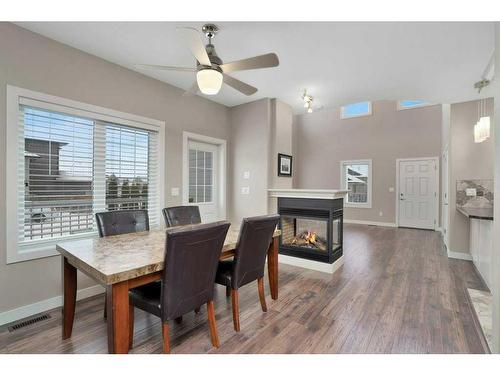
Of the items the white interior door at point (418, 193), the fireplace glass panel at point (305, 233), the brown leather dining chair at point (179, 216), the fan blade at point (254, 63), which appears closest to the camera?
the fan blade at point (254, 63)

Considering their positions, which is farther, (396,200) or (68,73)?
(396,200)

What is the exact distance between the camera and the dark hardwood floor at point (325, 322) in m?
1.81

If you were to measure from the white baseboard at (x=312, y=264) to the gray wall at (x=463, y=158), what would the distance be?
2065mm

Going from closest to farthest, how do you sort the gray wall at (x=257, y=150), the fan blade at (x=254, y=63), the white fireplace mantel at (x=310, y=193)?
the fan blade at (x=254, y=63), the white fireplace mantel at (x=310, y=193), the gray wall at (x=257, y=150)

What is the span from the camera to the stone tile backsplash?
3.76 metres

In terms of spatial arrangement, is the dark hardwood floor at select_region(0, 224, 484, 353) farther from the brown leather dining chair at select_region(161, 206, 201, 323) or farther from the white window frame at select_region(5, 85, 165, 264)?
the brown leather dining chair at select_region(161, 206, 201, 323)

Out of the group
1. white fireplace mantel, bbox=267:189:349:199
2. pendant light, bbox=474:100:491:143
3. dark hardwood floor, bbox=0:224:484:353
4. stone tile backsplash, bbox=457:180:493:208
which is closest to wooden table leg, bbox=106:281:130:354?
dark hardwood floor, bbox=0:224:484:353

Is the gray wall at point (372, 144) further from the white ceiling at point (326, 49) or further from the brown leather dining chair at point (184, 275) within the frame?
the brown leather dining chair at point (184, 275)

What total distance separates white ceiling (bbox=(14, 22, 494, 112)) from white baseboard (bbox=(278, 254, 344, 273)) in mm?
2480

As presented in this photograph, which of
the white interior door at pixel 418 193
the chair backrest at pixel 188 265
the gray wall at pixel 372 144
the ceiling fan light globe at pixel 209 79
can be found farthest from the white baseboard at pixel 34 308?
the white interior door at pixel 418 193
